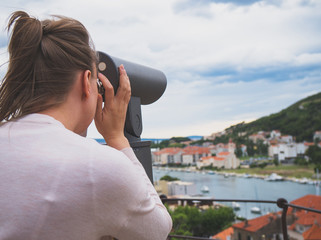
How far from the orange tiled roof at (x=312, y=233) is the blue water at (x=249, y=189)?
11.6 metres

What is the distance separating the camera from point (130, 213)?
471 mm

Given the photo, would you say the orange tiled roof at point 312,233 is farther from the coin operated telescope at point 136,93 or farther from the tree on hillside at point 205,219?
the coin operated telescope at point 136,93

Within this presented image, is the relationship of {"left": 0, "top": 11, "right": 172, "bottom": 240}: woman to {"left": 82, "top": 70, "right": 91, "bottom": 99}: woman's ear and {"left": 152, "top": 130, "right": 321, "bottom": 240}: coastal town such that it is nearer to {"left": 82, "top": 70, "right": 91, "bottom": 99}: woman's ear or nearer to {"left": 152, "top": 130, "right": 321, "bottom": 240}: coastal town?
{"left": 82, "top": 70, "right": 91, "bottom": 99}: woman's ear

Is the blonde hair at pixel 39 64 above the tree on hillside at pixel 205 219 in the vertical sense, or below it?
above

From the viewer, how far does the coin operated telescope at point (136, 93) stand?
80cm

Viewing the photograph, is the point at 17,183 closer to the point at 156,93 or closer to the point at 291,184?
the point at 156,93

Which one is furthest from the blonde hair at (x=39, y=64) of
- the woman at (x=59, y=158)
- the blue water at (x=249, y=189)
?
the blue water at (x=249, y=189)

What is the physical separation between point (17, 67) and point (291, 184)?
50.8 m

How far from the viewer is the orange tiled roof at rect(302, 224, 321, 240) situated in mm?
27702

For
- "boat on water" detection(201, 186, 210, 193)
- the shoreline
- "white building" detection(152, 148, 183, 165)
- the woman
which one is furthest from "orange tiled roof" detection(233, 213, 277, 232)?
the woman

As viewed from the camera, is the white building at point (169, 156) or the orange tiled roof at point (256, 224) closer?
the orange tiled roof at point (256, 224)

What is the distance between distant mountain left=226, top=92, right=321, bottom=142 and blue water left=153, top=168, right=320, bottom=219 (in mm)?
7002

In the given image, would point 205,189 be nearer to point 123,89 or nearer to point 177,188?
point 177,188

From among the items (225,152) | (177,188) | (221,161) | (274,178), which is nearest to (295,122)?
(274,178)
